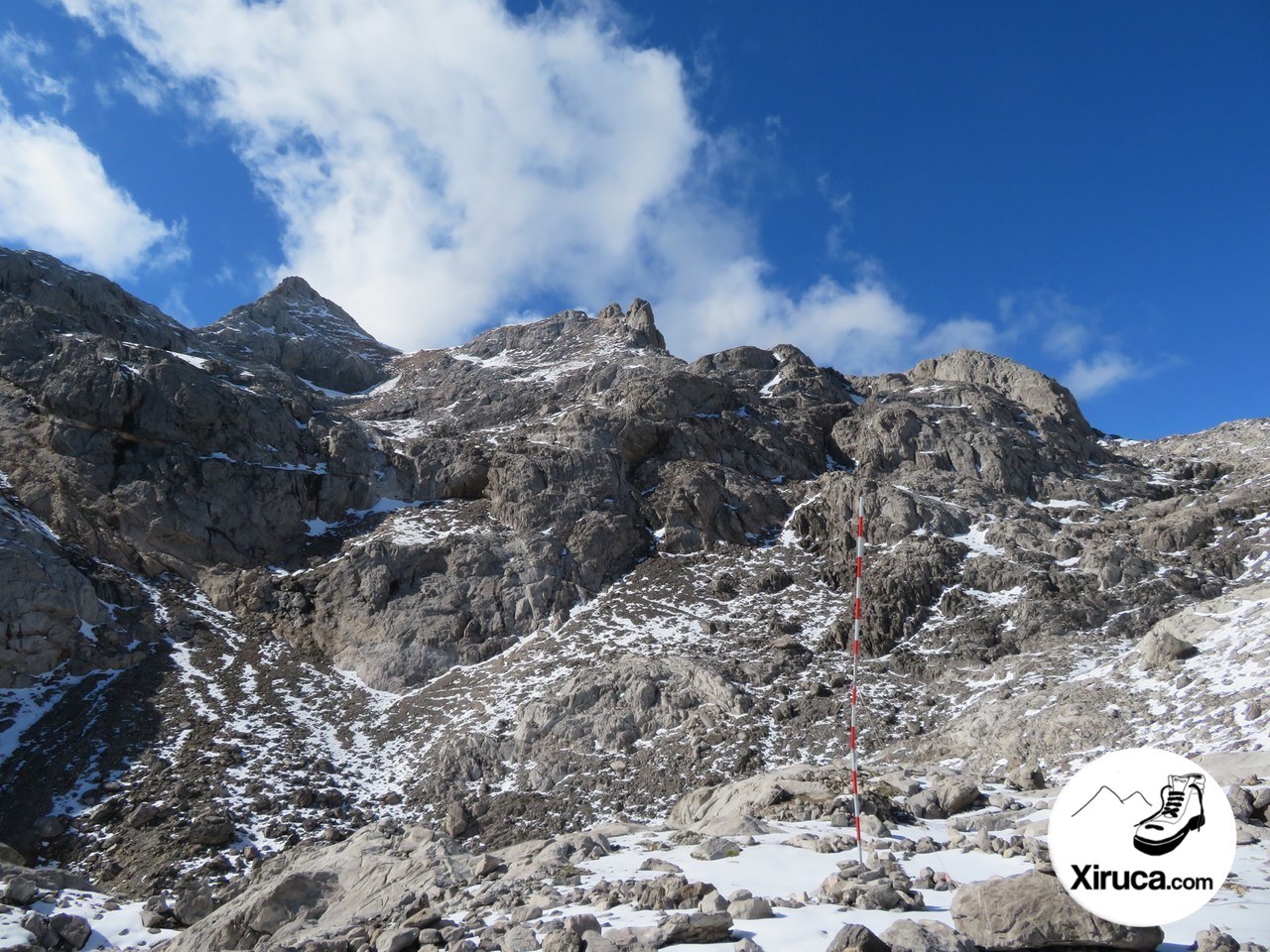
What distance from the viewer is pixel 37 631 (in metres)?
33.3

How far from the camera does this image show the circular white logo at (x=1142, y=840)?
A: 6996 mm

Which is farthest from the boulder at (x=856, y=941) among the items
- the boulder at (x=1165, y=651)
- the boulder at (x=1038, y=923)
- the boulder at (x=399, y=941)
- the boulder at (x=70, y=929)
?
the boulder at (x=1165, y=651)

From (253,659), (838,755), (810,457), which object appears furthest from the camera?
(810,457)

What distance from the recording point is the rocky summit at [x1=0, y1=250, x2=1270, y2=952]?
1137 centimetres

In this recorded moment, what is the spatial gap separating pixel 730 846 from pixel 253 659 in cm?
3388

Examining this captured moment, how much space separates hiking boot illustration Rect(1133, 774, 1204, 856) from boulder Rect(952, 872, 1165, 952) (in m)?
0.73

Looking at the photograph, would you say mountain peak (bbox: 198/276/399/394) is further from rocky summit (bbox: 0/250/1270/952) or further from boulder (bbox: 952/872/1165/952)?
boulder (bbox: 952/872/1165/952)

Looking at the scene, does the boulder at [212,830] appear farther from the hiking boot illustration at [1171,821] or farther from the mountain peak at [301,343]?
the mountain peak at [301,343]

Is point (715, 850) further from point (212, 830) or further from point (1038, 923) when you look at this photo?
point (212, 830)

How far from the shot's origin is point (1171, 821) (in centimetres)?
715

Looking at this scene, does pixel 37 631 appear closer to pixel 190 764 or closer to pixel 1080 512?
pixel 190 764

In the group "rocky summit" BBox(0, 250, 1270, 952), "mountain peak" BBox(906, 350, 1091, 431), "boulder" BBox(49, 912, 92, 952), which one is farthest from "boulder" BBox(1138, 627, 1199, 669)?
"mountain peak" BBox(906, 350, 1091, 431)

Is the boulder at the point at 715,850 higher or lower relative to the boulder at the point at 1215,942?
higher

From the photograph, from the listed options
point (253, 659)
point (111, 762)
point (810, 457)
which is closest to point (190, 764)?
point (111, 762)
